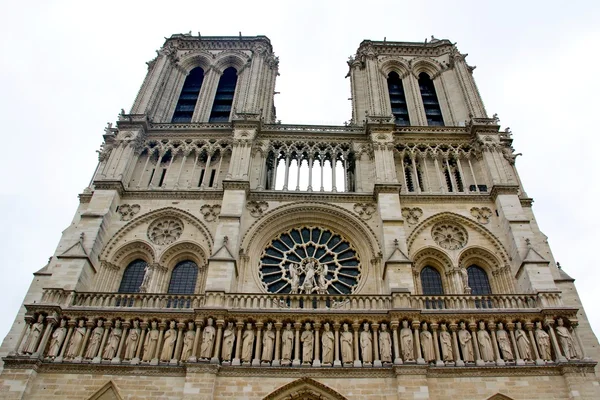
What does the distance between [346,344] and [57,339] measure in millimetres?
8618

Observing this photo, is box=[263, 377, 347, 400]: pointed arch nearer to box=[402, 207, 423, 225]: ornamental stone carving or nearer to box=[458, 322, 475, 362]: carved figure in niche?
box=[458, 322, 475, 362]: carved figure in niche

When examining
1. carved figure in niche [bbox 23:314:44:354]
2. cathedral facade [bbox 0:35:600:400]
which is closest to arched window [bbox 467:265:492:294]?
cathedral facade [bbox 0:35:600:400]

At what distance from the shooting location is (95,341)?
582 inches

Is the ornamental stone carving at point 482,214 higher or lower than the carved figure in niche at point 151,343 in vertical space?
higher

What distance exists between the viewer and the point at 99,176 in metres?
20.2

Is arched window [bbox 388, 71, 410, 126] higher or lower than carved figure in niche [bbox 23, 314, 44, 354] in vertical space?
higher

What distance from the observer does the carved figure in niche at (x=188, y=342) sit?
46.9 feet

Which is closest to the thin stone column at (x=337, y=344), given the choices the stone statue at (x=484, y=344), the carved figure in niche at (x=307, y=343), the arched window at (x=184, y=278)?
the carved figure in niche at (x=307, y=343)

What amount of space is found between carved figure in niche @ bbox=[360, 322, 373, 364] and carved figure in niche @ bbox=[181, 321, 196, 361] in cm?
499

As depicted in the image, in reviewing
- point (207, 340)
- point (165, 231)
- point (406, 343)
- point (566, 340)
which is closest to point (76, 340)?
point (207, 340)

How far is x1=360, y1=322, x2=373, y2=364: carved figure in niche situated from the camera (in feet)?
46.8

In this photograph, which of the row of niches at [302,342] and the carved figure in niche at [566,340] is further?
the row of niches at [302,342]

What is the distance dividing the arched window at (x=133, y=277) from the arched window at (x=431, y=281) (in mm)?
10371

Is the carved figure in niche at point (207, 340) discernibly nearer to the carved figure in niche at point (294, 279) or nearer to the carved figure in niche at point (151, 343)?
the carved figure in niche at point (151, 343)
